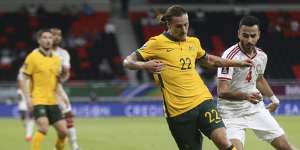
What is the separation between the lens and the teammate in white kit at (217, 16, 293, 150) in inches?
373

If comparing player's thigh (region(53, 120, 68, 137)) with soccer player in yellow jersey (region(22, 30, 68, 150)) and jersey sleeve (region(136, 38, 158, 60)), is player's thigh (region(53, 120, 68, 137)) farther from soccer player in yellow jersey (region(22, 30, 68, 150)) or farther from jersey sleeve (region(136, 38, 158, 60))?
jersey sleeve (region(136, 38, 158, 60))

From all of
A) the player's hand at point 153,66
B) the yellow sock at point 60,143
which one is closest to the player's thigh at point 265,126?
the player's hand at point 153,66

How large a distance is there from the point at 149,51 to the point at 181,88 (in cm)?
55

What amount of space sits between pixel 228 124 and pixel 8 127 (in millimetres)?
14803

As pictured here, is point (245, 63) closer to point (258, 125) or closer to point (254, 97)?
point (254, 97)

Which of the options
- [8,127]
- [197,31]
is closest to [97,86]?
[8,127]

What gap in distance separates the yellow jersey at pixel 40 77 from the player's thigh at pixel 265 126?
4.21 m

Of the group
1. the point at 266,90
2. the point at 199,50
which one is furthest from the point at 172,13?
the point at 266,90

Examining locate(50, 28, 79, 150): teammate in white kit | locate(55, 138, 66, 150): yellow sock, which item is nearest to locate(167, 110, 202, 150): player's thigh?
locate(55, 138, 66, 150): yellow sock

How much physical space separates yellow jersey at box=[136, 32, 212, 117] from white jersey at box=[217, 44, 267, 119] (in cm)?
89

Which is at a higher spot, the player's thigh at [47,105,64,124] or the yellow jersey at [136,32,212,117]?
the yellow jersey at [136,32,212,117]

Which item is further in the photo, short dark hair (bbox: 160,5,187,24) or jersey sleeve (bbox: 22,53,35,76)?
jersey sleeve (bbox: 22,53,35,76)

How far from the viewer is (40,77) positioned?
41.9ft

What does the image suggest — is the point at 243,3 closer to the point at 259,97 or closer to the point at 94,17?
the point at 94,17
